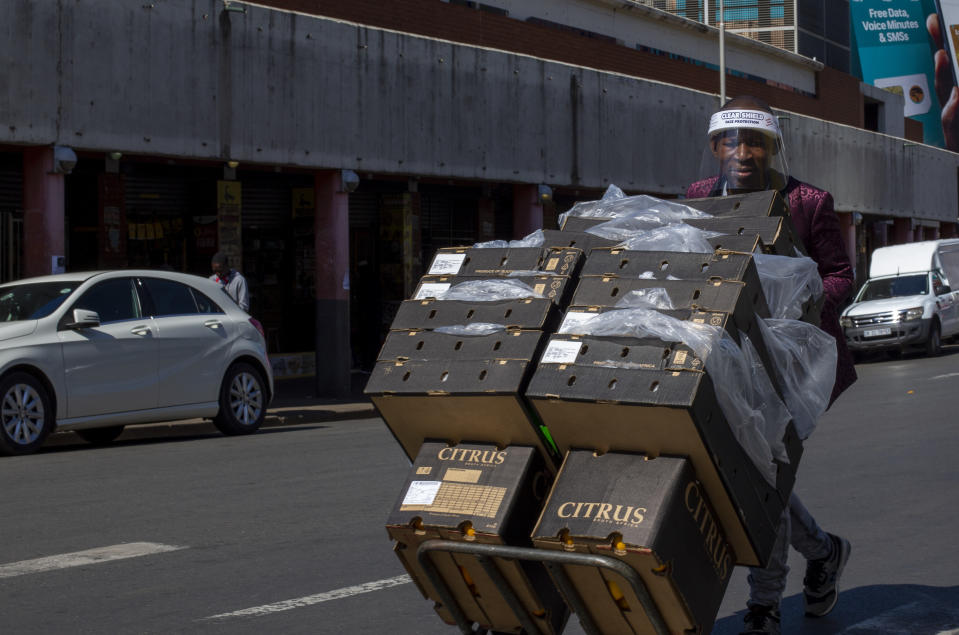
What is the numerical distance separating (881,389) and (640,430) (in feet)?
52.2

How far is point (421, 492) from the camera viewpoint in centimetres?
440

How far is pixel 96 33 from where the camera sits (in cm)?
1653

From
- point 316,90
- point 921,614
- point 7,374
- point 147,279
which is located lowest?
point 921,614

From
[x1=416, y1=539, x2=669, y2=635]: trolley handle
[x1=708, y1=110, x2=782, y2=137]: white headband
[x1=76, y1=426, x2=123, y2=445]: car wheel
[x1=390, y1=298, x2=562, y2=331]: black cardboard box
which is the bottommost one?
[x1=76, y1=426, x2=123, y2=445]: car wheel

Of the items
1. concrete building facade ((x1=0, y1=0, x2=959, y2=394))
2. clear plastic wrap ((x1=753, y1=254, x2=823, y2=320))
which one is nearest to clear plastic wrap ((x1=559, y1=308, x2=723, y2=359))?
clear plastic wrap ((x1=753, y1=254, x2=823, y2=320))

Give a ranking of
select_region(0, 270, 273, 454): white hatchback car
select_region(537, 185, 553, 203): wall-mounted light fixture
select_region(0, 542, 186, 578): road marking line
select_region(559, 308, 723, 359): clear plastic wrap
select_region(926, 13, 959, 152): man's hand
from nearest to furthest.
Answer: select_region(559, 308, 723, 359): clear plastic wrap → select_region(0, 542, 186, 578): road marking line → select_region(0, 270, 273, 454): white hatchback car → select_region(537, 185, 553, 203): wall-mounted light fixture → select_region(926, 13, 959, 152): man's hand

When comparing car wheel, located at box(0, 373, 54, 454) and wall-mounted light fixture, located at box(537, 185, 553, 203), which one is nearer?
car wheel, located at box(0, 373, 54, 454)

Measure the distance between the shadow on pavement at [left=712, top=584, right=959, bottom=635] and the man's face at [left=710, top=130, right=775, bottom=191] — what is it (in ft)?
5.93

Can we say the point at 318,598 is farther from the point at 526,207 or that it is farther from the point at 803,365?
the point at 526,207

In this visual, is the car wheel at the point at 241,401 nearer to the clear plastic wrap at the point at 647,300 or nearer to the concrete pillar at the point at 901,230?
the clear plastic wrap at the point at 647,300

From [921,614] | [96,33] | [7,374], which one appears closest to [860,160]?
[96,33]

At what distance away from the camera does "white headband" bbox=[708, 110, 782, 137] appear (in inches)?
210

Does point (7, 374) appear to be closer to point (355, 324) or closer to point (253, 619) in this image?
point (253, 619)

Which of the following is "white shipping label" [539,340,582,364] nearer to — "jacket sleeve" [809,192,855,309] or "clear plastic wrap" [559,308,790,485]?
"clear plastic wrap" [559,308,790,485]
